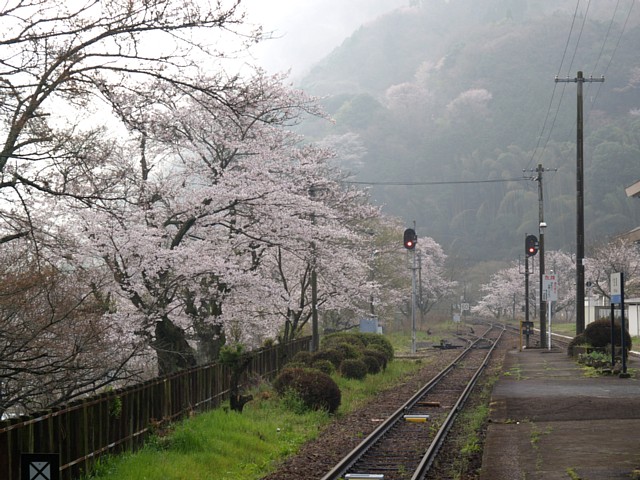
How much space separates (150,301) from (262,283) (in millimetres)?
3222

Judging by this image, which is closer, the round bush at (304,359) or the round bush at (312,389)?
the round bush at (312,389)

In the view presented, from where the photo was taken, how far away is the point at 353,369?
85.1 feet

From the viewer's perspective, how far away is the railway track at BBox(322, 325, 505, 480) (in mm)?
11797

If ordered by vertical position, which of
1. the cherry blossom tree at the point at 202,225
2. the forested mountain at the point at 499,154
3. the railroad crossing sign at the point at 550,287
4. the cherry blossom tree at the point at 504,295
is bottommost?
the cherry blossom tree at the point at 504,295

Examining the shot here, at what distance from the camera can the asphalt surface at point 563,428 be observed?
10.7 meters

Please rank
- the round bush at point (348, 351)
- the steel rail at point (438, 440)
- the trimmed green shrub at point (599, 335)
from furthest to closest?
the trimmed green shrub at point (599, 335)
the round bush at point (348, 351)
the steel rail at point (438, 440)

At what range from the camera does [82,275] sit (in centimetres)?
→ 1989

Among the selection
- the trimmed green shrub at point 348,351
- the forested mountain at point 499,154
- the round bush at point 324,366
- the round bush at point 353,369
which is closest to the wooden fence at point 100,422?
the round bush at point 324,366

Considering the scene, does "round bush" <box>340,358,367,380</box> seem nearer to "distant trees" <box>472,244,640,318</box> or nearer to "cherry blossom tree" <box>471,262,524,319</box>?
"distant trees" <box>472,244,640,318</box>

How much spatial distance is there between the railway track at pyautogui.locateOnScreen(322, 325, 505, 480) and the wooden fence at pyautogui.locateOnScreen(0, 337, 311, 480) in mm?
3105

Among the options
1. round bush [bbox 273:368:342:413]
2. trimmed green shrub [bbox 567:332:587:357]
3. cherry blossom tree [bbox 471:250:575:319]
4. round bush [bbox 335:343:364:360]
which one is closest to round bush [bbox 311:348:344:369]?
round bush [bbox 335:343:364:360]

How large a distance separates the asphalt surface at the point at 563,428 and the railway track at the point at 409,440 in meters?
0.87

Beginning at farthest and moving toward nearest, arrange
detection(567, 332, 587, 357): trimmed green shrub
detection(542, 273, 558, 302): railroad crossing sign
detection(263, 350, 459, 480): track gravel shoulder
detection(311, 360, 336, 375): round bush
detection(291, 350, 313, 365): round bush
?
1. detection(542, 273, 558, 302): railroad crossing sign
2. detection(567, 332, 587, 357): trimmed green shrub
3. detection(291, 350, 313, 365): round bush
4. detection(311, 360, 336, 375): round bush
5. detection(263, 350, 459, 480): track gravel shoulder

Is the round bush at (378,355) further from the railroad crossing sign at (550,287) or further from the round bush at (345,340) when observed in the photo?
the railroad crossing sign at (550,287)
